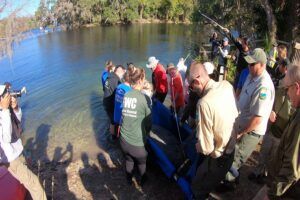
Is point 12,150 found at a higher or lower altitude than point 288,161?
lower

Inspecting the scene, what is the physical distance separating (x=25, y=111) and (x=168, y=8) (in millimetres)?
51733

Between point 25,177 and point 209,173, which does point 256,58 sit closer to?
point 209,173

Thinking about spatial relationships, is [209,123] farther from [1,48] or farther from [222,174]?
[1,48]

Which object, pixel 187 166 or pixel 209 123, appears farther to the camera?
pixel 187 166

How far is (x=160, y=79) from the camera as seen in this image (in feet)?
20.9

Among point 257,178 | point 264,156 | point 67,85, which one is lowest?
point 67,85

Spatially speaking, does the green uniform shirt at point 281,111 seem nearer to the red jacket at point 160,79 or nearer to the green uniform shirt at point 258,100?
the green uniform shirt at point 258,100

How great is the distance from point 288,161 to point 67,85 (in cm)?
1154

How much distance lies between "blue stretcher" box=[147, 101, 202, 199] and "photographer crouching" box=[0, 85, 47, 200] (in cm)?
179

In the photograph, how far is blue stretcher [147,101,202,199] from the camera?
3.70m

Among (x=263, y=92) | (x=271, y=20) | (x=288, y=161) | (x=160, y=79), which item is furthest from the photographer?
(x=271, y=20)

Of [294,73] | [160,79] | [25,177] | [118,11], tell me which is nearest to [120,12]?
[118,11]

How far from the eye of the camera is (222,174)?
3.21 meters

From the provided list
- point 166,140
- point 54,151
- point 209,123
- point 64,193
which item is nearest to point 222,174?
point 209,123
